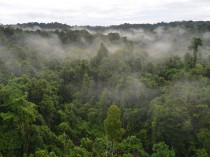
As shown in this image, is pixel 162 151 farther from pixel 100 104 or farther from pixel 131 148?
pixel 100 104

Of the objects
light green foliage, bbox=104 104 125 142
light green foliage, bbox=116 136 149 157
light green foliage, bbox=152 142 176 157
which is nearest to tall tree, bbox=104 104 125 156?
light green foliage, bbox=104 104 125 142

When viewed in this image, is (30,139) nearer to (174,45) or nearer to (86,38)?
(86,38)

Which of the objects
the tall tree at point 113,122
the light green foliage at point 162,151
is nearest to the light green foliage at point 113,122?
the tall tree at point 113,122

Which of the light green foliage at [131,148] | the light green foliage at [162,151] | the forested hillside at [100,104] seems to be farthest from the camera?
the light green foliage at [131,148]

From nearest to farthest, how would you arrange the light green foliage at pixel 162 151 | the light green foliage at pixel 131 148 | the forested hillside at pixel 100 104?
the forested hillside at pixel 100 104 < the light green foliage at pixel 162 151 < the light green foliage at pixel 131 148

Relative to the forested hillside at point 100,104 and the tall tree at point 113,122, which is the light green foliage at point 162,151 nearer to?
the forested hillside at point 100,104

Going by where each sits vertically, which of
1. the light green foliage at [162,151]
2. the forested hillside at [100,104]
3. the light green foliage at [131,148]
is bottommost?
the light green foliage at [131,148]

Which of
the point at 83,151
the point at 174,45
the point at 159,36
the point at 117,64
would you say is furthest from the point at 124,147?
the point at 159,36

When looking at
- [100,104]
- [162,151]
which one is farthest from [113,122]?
[100,104]

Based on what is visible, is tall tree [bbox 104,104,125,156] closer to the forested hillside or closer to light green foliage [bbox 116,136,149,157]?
the forested hillside
